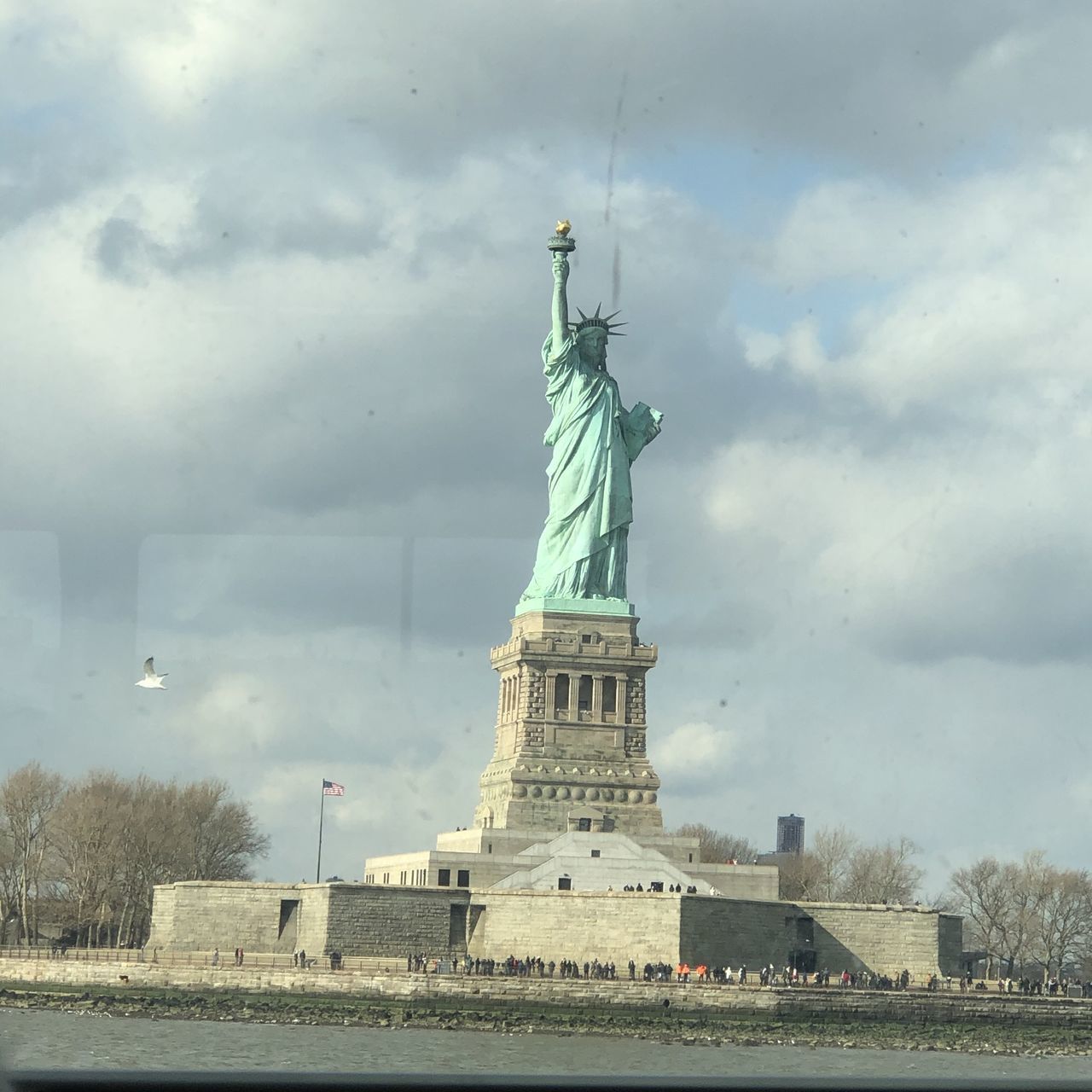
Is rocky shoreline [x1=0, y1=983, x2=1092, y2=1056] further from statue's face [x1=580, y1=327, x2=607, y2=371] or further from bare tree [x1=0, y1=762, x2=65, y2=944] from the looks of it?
statue's face [x1=580, y1=327, x2=607, y2=371]

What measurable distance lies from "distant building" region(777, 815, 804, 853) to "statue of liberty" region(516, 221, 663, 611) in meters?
26.4

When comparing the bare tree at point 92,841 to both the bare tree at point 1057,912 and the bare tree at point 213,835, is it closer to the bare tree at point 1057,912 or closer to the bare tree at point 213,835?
the bare tree at point 213,835

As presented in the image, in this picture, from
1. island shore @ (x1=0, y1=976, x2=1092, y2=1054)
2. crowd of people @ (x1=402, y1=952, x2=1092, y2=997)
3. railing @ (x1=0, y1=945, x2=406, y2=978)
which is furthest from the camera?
railing @ (x1=0, y1=945, x2=406, y2=978)

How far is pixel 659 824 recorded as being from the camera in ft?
181

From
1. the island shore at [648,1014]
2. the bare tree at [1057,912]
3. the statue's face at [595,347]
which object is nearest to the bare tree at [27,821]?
the island shore at [648,1014]

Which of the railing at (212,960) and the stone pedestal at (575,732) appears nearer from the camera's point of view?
the railing at (212,960)

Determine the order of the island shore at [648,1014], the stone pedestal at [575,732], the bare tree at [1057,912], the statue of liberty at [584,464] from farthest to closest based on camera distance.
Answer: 1. the bare tree at [1057,912]
2. the statue of liberty at [584,464]
3. the stone pedestal at [575,732]
4. the island shore at [648,1014]

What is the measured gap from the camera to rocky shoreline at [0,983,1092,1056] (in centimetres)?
4069

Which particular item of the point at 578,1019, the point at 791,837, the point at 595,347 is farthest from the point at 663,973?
the point at 791,837

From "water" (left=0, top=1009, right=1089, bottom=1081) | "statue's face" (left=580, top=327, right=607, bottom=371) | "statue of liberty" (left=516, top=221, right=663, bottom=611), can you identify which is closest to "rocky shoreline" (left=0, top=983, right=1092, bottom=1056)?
"water" (left=0, top=1009, right=1089, bottom=1081)

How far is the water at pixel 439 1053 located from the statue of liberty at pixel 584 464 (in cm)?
2049

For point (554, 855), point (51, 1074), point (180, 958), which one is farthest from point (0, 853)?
point (51, 1074)

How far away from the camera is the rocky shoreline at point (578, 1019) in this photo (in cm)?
4069

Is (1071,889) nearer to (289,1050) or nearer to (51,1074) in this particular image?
(289,1050)
